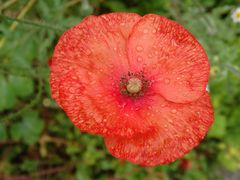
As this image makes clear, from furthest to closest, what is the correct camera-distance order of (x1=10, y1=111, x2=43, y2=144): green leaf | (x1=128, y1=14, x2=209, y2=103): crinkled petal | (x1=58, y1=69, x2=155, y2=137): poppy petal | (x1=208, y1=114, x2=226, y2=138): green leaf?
(x1=208, y1=114, x2=226, y2=138): green leaf < (x1=10, y1=111, x2=43, y2=144): green leaf < (x1=128, y1=14, x2=209, y2=103): crinkled petal < (x1=58, y1=69, x2=155, y2=137): poppy petal

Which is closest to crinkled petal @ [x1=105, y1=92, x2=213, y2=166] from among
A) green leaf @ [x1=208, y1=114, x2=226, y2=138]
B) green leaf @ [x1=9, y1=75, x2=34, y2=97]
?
green leaf @ [x1=9, y1=75, x2=34, y2=97]

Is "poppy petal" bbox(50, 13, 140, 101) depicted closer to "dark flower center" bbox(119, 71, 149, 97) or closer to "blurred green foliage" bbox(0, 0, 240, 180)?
"dark flower center" bbox(119, 71, 149, 97)

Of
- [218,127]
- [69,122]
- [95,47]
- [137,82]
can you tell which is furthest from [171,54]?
[218,127]

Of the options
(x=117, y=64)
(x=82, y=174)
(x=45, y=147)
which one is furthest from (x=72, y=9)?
(x=117, y=64)

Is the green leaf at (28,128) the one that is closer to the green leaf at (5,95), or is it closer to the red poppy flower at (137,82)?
the green leaf at (5,95)

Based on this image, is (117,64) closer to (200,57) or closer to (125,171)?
(200,57)

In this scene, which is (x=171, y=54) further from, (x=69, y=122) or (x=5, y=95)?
(x=69, y=122)
